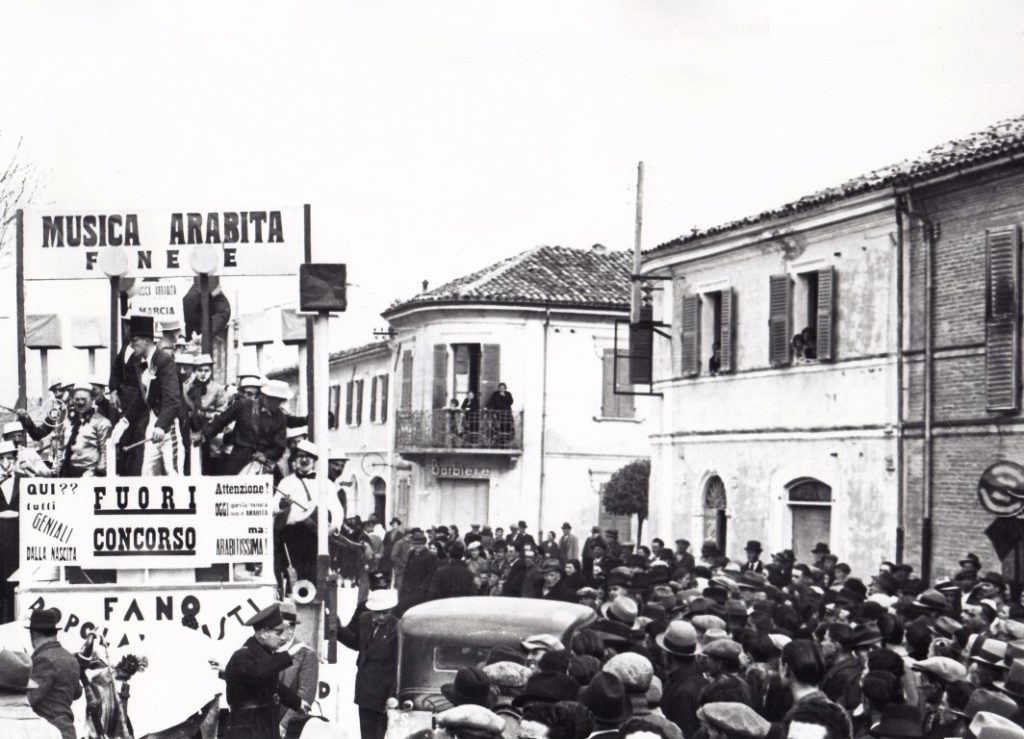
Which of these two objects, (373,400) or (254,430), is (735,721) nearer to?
(254,430)

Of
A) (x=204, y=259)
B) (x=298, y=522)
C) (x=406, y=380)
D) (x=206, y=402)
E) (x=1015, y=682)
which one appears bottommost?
(x=1015, y=682)

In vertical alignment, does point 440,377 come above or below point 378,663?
above

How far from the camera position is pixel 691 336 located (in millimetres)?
31828

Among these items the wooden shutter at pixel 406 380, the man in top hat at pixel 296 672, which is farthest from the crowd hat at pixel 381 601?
the wooden shutter at pixel 406 380

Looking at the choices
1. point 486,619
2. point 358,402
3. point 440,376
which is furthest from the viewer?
point 358,402

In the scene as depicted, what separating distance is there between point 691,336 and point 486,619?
1992cm

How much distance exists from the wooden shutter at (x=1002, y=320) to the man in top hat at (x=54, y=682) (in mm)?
16412

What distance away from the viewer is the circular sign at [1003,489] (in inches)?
878

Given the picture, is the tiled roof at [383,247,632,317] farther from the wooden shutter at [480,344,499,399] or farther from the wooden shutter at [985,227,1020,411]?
the wooden shutter at [985,227,1020,411]

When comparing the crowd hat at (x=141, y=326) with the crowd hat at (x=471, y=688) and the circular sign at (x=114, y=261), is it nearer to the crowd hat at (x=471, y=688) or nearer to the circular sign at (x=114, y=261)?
the circular sign at (x=114, y=261)

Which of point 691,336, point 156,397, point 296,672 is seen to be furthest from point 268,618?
point 691,336

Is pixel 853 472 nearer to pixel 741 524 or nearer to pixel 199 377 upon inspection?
pixel 741 524

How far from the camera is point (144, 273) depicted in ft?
47.7

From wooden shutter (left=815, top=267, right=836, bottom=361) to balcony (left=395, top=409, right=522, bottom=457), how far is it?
19380 mm
